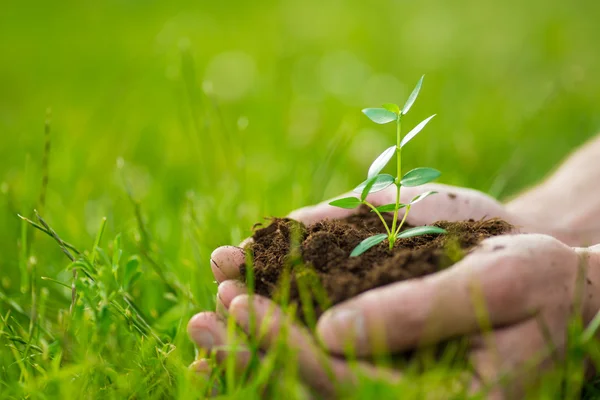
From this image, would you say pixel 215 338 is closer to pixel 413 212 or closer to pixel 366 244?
pixel 366 244

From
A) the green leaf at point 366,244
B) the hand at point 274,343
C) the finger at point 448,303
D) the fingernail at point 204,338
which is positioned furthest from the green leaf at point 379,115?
the fingernail at point 204,338

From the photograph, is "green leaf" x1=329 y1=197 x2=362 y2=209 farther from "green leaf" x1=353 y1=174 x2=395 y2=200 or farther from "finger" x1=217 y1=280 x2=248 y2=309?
"finger" x1=217 y1=280 x2=248 y2=309

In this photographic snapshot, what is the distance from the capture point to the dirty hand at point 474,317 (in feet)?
4.42

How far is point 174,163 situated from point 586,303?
7.69 ft

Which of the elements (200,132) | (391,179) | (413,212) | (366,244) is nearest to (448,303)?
(366,244)

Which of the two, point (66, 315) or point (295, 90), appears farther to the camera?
point (295, 90)

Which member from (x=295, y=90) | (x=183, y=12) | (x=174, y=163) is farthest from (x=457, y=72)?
(x=183, y=12)

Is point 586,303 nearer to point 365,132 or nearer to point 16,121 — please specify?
point 365,132

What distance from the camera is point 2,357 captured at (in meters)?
1.73

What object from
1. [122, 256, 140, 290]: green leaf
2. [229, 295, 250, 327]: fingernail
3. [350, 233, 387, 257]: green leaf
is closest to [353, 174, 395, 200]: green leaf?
[350, 233, 387, 257]: green leaf

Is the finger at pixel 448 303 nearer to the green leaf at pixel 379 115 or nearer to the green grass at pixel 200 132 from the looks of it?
the green grass at pixel 200 132

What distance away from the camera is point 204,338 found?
1.48m

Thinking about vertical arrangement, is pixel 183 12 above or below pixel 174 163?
above

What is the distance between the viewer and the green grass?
164 cm
